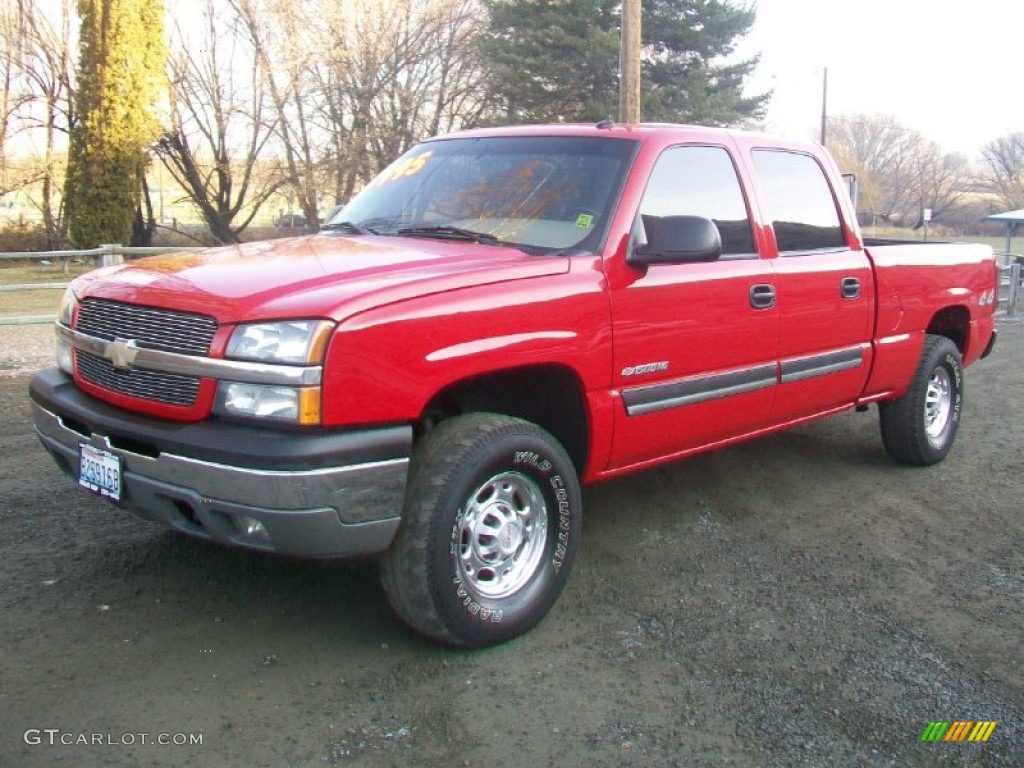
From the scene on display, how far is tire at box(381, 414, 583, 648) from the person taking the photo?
327cm

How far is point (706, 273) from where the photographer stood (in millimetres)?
4277

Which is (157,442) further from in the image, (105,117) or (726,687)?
(105,117)

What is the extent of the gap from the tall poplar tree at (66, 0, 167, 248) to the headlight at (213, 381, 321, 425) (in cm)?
2044

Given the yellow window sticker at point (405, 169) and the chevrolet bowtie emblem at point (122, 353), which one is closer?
the chevrolet bowtie emblem at point (122, 353)

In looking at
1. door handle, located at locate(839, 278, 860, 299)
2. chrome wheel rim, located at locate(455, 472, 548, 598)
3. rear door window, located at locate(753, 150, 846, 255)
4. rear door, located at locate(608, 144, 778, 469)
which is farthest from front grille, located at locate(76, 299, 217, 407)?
door handle, located at locate(839, 278, 860, 299)

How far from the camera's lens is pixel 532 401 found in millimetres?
3957

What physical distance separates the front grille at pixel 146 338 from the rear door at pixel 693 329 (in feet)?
5.16

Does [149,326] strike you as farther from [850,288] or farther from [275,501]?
[850,288]

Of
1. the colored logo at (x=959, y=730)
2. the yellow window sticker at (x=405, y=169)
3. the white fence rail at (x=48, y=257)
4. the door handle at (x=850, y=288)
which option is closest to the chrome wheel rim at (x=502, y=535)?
the colored logo at (x=959, y=730)

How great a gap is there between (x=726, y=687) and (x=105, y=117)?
2173 centimetres

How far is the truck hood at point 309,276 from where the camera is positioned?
3.11m

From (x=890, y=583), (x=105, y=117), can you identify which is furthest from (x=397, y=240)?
(x=105, y=117)

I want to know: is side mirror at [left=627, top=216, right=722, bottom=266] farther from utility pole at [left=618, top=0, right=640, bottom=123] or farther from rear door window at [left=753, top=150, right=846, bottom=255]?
utility pole at [left=618, top=0, right=640, bottom=123]

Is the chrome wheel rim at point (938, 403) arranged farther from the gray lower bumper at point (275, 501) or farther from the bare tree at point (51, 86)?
the bare tree at point (51, 86)
